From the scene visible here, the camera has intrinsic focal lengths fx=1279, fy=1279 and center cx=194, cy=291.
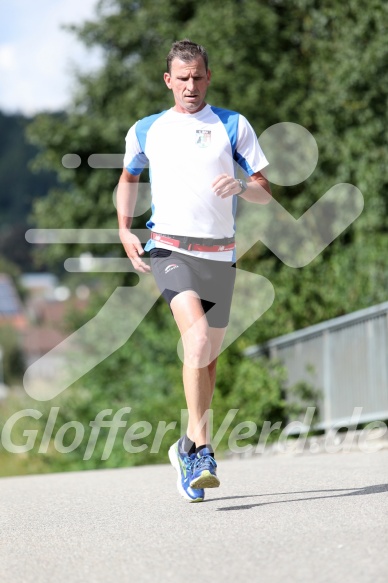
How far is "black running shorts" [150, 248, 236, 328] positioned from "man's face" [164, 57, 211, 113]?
764 mm

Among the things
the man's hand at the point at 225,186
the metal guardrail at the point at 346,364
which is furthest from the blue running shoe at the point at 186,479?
the metal guardrail at the point at 346,364

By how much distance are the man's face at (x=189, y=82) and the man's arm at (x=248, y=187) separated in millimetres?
455

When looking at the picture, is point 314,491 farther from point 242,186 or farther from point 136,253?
point 242,186

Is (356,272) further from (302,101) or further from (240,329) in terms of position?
(302,101)

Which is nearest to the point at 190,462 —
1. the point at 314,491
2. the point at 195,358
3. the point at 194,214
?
the point at 195,358

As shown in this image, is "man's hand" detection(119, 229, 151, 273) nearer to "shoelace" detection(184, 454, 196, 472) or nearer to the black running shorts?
the black running shorts

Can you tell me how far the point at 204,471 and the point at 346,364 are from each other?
21.4 feet

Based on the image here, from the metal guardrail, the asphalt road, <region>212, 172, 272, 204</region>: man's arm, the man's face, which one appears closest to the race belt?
<region>212, 172, 272, 204</region>: man's arm

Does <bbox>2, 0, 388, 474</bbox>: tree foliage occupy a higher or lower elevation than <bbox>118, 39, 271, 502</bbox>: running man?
higher

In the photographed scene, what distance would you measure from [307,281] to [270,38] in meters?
8.53

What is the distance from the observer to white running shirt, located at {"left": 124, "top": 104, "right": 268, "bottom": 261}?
21.1ft

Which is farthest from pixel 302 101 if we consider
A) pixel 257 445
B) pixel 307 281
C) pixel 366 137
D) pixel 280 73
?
pixel 257 445

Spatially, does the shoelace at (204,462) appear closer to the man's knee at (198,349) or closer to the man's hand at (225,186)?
the man's knee at (198,349)

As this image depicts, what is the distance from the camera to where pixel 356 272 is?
16.0 metres
